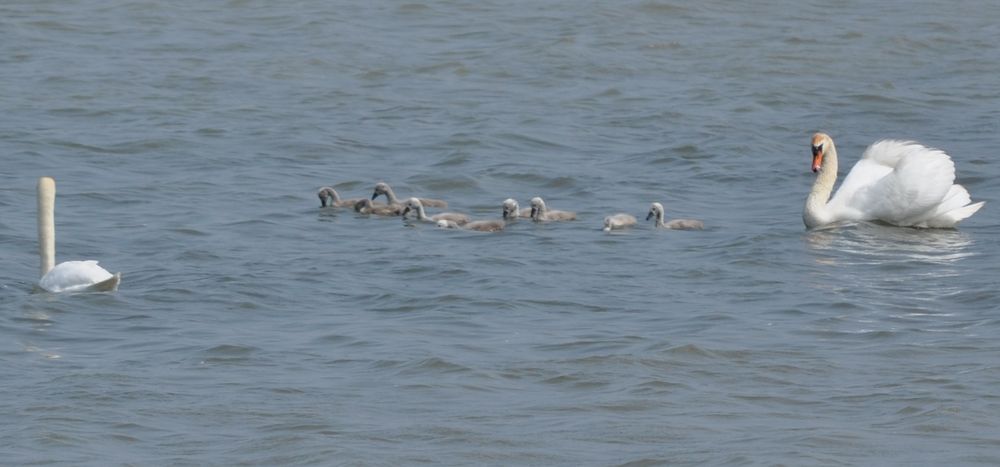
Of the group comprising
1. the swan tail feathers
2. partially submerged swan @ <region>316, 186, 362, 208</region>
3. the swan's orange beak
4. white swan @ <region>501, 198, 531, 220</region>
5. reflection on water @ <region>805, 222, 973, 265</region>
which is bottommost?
partially submerged swan @ <region>316, 186, 362, 208</region>

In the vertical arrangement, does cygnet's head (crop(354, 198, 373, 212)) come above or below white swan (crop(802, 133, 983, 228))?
below

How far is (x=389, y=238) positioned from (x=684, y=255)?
8.24 feet

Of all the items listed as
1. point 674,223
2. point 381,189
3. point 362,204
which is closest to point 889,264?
point 674,223

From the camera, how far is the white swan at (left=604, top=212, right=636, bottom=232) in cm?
1619

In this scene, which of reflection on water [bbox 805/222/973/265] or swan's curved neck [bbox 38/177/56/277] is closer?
swan's curved neck [bbox 38/177/56/277]

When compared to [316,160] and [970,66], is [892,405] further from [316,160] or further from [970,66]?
[970,66]

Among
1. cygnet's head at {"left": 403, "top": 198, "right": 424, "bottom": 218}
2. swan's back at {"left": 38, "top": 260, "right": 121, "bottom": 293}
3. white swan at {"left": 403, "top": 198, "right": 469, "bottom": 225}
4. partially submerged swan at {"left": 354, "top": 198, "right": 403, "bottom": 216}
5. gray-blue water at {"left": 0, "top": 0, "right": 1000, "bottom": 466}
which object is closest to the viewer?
gray-blue water at {"left": 0, "top": 0, "right": 1000, "bottom": 466}

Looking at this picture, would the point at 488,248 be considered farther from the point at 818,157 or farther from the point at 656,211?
the point at 818,157

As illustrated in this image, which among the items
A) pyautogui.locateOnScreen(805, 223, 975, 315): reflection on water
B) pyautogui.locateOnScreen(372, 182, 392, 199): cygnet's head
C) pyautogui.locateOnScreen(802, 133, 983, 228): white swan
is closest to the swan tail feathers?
pyautogui.locateOnScreen(802, 133, 983, 228): white swan

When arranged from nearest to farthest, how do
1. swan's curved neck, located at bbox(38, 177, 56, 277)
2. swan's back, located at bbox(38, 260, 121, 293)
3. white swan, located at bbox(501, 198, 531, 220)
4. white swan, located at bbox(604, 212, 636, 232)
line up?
swan's back, located at bbox(38, 260, 121, 293), swan's curved neck, located at bbox(38, 177, 56, 277), white swan, located at bbox(604, 212, 636, 232), white swan, located at bbox(501, 198, 531, 220)

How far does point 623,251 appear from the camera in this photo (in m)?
15.5

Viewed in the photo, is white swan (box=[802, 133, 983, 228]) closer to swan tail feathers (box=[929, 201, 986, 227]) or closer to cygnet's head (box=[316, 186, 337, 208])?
swan tail feathers (box=[929, 201, 986, 227])

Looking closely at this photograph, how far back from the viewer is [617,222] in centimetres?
1620

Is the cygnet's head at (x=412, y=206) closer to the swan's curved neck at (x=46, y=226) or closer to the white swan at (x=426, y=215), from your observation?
the white swan at (x=426, y=215)
